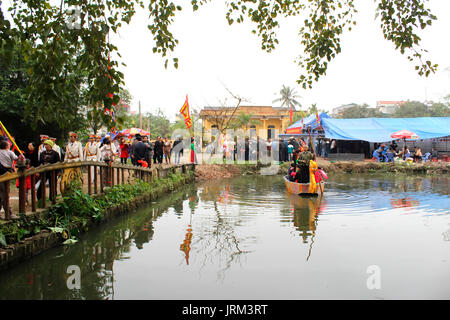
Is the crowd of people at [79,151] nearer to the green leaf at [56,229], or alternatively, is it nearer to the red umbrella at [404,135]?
the green leaf at [56,229]

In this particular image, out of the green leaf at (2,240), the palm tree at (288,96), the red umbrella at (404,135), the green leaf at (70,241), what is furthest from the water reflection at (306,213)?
the palm tree at (288,96)

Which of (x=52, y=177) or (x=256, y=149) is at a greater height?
(x=256, y=149)

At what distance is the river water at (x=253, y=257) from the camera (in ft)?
15.7

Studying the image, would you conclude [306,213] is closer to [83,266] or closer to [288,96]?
Answer: [83,266]

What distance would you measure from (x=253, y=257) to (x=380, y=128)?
2283cm

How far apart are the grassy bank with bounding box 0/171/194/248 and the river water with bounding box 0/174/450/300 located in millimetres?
300

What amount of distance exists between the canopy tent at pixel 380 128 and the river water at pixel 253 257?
14008mm

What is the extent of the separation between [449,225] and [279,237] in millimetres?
4131

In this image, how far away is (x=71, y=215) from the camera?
24.2 ft

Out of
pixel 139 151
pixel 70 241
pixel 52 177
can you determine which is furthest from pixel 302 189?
pixel 52 177

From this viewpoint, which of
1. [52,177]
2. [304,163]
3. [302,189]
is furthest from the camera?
[302,189]

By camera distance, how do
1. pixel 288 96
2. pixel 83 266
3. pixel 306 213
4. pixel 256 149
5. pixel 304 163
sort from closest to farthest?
1. pixel 83 266
2. pixel 306 213
3. pixel 304 163
4. pixel 256 149
5. pixel 288 96
